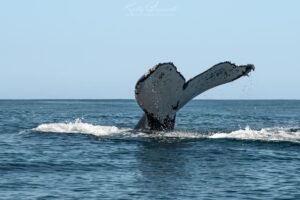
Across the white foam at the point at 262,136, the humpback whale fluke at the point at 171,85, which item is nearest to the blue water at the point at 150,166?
the white foam at the point at 262,136

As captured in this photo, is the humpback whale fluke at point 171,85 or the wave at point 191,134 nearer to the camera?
the humpback whale fluke at point 171,85

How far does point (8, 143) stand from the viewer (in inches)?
832

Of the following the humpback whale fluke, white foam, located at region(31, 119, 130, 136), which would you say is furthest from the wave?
the humpback whale fluke

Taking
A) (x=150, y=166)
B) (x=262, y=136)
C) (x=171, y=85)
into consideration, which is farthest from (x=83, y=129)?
(x=150, y=166)

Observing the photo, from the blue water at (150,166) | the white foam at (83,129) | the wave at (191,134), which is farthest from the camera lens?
the white foam at (83,129)

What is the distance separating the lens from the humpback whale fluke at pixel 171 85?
17.0 metres

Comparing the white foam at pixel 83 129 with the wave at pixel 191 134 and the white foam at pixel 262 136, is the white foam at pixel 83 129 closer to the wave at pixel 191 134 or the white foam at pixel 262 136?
the wave at pixel 191 134

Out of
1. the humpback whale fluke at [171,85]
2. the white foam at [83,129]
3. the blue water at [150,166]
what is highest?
the humpback whale fluke at [171,85]

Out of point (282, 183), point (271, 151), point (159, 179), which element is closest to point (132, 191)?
point (159, 179)

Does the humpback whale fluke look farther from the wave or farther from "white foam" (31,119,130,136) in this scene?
"white foam" (31,119,130,136)

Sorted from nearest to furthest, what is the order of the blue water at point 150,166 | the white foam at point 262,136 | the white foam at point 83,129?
the blue water at point 150,166 → the white foam at point 262,136 → the white foam at point 83,129

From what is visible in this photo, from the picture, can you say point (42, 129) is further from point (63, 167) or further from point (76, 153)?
point (63, 167)

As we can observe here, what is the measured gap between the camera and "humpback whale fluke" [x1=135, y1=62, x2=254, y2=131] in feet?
55.9

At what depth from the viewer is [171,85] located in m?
17.8
